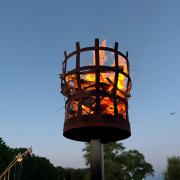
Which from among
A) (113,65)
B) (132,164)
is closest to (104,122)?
(113,65)

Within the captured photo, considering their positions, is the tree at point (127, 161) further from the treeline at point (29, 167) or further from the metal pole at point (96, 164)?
the metal pole at point (96, 164)

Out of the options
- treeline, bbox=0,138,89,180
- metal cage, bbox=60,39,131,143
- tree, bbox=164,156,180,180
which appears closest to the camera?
metal cage, bbox=60,39,131,143

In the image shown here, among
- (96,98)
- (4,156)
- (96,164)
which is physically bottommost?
(96,164)

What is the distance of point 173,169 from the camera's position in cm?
7169

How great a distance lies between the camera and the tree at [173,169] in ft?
232

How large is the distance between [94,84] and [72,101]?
7.62 ft

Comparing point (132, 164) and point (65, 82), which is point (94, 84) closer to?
point (65, 82)

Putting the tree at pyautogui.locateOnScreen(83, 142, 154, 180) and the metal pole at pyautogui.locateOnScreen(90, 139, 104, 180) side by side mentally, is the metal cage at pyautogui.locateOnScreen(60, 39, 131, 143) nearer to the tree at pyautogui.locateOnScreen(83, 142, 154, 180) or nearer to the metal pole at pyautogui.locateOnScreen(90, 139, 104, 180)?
the metal pole at pyautogui.locateOnScreen(90, 139, 104, 180)

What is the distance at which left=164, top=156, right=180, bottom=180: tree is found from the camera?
70.8 metres

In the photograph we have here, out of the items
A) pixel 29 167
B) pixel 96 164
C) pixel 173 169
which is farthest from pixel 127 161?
pixel 96 164

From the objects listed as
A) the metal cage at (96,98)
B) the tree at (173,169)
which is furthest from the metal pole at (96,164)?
the tree at (173,169)

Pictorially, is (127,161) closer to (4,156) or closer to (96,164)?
(4,156)

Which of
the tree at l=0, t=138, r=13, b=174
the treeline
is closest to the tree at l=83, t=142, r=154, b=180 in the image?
the treeline

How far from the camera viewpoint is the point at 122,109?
2781cm
